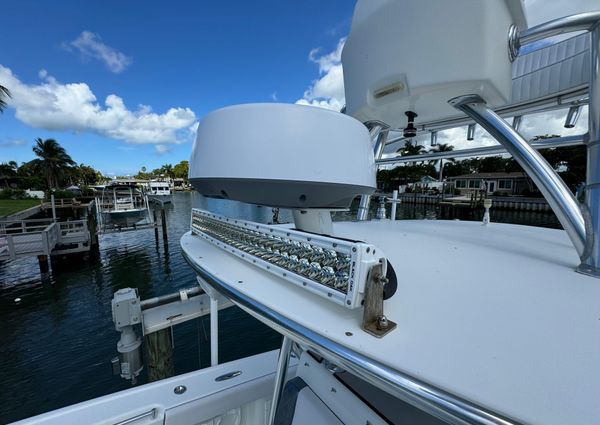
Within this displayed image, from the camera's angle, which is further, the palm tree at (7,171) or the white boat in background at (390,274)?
the palm tree at (7,171)

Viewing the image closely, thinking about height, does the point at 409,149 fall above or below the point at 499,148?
above

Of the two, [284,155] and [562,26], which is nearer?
[284,155]

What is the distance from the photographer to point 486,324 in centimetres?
77

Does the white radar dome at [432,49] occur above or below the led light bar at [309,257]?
above

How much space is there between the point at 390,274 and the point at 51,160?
53.9 metres

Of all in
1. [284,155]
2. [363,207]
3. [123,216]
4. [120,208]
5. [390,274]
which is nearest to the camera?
[390,274]

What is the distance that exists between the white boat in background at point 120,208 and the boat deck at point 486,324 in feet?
57.5

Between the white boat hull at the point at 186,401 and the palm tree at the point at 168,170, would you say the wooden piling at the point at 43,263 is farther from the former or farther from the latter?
the palm tree at the point at 168,170

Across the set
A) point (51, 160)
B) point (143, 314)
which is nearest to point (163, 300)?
point (143, 314)

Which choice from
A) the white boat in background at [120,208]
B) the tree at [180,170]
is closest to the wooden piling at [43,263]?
the white boat in background at [120,208]

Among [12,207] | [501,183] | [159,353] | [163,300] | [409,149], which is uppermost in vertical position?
[409,149]

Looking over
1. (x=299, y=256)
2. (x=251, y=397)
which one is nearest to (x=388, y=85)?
(x=299, y=256)

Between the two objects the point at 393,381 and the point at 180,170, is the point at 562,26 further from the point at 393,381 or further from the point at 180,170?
the point at 180,170

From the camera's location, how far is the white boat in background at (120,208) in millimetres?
15875
